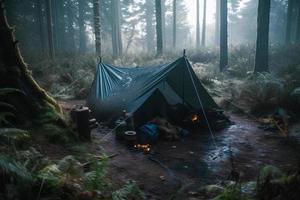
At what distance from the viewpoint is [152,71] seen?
1002 centimetres

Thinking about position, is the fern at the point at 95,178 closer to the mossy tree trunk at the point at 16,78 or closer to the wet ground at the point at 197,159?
the wet ground at the point at 197,159

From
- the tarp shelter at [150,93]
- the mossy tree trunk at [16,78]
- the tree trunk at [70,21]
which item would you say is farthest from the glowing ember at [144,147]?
the tree trunk at [70,21]

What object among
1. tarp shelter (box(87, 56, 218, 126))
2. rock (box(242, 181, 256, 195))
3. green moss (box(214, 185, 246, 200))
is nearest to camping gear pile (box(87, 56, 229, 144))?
tarp shelter (box(87, 56, 218, 126))

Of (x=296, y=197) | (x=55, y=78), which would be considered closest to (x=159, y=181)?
(x=296, y=197)

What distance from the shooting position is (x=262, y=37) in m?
15.7

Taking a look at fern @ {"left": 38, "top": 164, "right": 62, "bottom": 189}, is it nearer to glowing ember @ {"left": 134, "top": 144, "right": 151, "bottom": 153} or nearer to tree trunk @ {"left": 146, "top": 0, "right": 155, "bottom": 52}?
glowing ember @ {"left": 134, "top": 144, "right": 151, "bottom": 153}

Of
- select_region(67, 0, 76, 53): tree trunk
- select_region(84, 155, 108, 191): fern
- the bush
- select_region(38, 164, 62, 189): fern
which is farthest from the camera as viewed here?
select_region(67, 0, 76, 53): tree trunk

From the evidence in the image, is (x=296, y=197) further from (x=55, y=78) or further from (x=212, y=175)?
(x=55, y=78)

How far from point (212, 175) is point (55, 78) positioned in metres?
11.5

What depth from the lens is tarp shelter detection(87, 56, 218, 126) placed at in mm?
8919

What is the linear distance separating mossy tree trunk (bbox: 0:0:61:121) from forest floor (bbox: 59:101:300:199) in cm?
173

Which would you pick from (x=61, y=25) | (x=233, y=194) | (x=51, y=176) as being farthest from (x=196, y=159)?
(x=61, y=25)

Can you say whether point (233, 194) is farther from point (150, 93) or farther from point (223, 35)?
point (223, 35)

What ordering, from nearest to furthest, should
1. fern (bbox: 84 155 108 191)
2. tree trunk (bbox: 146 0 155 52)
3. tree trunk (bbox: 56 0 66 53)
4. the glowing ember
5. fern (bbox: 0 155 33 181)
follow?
1. fern (bbox: 0 155 33 181)
2. fern (bbox: 84 155 108 191)
3. the glowing ember
4. tree trunk (bbox: 56 0 66 53)
5. tree trunk (bbox: 146 0 155 52)
